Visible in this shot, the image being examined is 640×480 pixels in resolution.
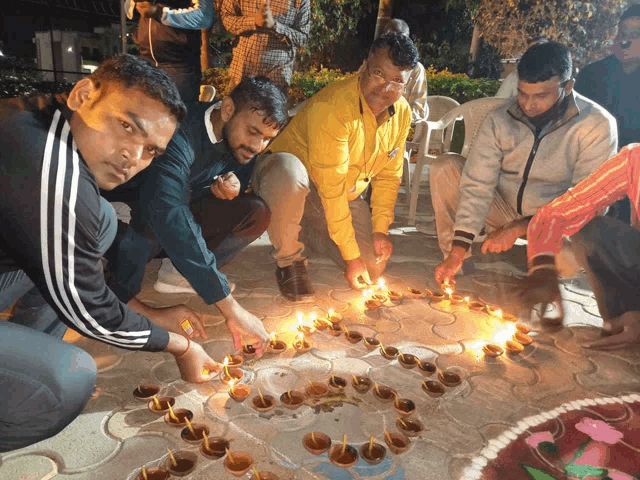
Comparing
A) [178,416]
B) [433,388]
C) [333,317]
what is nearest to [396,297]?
[333,317]

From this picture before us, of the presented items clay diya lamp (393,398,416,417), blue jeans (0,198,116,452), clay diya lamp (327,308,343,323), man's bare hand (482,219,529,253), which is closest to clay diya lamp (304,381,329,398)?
clay diya lamp (393,398,416,417)

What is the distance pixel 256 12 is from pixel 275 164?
2.08 m

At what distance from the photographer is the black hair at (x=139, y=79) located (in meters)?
1.82

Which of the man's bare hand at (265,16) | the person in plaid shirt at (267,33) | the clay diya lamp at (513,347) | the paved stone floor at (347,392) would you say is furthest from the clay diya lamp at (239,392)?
the man's bare hand at (265,16)

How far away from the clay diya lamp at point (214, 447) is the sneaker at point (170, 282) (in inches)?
68.2

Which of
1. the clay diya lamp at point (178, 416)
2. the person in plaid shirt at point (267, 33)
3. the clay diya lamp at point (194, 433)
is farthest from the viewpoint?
the person in plaid shirt at point (267, 33)

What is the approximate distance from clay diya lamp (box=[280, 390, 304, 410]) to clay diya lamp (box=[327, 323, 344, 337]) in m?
0.80

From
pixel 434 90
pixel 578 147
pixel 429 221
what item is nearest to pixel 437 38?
pixel 434 90

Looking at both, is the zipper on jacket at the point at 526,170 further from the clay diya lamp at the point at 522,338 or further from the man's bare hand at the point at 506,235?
the clay diya lamp at the point at 522,338

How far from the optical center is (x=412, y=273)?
457 cm

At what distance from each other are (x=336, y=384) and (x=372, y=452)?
22.9 inches

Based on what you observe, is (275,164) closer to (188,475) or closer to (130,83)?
(130,83)

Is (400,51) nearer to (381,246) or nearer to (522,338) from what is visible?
(381,246)


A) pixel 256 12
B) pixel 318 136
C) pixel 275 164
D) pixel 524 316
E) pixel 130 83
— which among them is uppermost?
pixel 256 12
